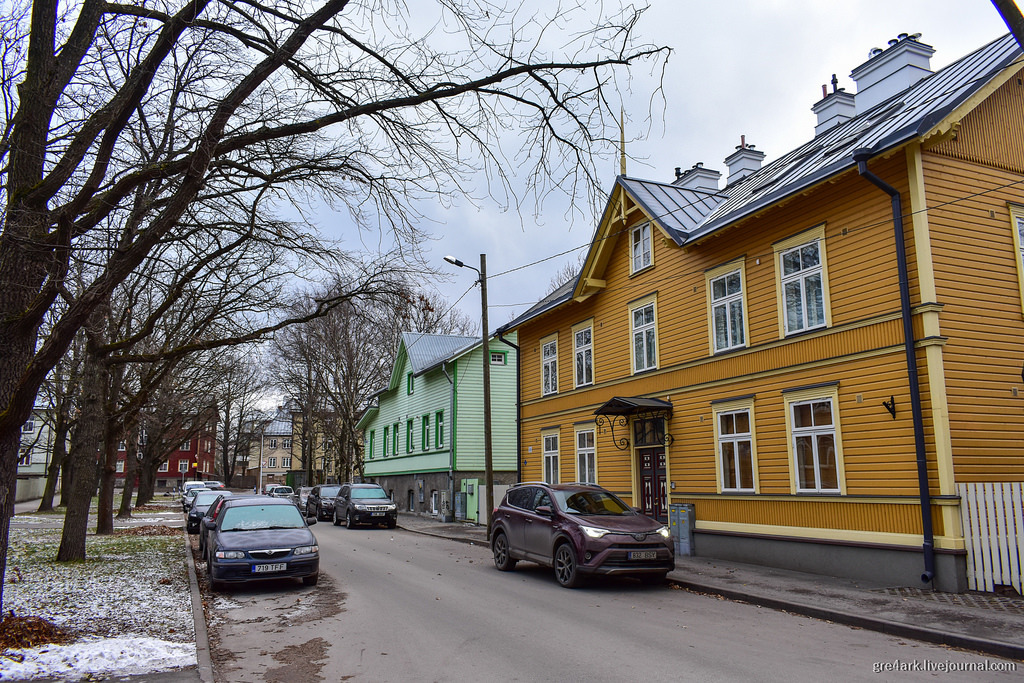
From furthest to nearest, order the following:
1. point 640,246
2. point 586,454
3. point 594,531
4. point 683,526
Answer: point 586,454 → point 640,246 → point 683,526 → point 594,531

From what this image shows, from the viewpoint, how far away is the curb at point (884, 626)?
7422mm

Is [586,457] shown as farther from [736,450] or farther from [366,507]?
[366,507]

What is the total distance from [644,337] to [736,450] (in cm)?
442

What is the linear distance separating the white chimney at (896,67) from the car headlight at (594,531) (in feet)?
39.3

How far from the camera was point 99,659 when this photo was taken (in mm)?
6930

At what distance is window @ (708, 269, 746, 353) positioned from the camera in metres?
15.2

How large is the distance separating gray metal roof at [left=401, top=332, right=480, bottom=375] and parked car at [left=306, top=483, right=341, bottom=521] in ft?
22.9

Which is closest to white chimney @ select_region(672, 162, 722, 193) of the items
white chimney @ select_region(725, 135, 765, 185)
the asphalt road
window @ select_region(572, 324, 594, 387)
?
white chimney @ select_region(725, 135, 765, 185)

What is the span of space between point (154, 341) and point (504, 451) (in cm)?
1491

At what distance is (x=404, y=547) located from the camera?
65.8ft

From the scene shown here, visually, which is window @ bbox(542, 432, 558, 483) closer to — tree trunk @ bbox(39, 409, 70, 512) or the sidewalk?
the sidewalk

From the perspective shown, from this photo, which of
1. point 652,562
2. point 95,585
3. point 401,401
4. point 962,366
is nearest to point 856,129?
point 962,366

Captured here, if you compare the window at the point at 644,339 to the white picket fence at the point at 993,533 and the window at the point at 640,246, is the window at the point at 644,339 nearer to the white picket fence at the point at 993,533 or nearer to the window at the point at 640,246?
the window at the point at 640,246

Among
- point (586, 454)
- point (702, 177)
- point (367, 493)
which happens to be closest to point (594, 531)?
point (586, 454)
